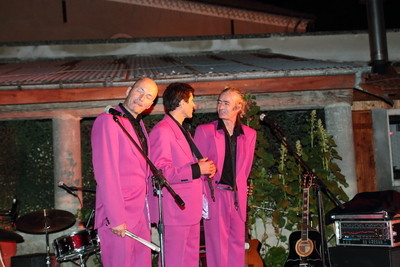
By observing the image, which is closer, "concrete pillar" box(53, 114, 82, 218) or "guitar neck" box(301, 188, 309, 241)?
"guitar neck" box(301, 188, 309, 241)

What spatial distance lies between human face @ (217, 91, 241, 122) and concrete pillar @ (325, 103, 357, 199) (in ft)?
9.18

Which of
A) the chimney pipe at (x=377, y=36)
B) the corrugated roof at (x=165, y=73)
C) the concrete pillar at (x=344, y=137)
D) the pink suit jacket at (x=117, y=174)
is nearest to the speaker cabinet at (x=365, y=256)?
the concrete pillar at (x=344, y=137)

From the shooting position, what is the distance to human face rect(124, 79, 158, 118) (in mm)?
4855

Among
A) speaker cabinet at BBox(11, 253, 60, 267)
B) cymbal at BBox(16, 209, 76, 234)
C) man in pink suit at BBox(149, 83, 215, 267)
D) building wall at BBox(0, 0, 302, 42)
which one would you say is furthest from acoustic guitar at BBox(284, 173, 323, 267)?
building wall at BBox(0, 0, 302, 42)

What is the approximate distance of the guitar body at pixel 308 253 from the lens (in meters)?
6.78

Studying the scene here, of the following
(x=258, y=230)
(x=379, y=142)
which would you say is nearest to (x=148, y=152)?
(x=258, y=230)

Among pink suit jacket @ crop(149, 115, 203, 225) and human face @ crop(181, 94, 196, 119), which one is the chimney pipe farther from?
pink suit jacket @ crop(149, 115, 203, 225)

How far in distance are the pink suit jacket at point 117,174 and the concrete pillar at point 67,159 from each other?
3.27m

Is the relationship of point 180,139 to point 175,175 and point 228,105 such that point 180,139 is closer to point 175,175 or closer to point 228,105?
point 175,175

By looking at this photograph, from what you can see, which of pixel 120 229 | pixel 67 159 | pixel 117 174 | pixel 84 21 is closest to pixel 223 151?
pixel 117 174

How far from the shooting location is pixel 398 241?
21.1 ft

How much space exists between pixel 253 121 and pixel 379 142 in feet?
10.7

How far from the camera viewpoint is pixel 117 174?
4461 mm

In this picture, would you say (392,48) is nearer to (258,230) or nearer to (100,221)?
(258,230)
